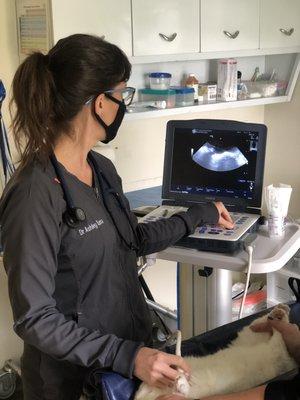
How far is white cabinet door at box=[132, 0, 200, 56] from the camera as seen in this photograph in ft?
6.66

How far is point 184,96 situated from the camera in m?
2.37

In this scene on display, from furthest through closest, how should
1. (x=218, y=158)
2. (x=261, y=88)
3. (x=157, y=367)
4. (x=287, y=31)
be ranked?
(x=261, y=88)
(x=287, y=31)
(x=218, y=158)
(x=157, y=367)

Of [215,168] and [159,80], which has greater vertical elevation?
[159,80]

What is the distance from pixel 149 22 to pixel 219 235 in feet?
2.87

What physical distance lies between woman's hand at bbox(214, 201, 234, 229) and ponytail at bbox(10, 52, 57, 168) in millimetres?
657

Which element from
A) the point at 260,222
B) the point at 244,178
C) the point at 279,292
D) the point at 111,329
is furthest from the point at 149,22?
the point at 279,292

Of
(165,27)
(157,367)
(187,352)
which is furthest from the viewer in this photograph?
(165,27)

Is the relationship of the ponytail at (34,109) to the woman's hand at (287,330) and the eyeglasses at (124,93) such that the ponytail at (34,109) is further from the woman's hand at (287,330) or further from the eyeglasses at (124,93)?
the woman's hand at (287,330)

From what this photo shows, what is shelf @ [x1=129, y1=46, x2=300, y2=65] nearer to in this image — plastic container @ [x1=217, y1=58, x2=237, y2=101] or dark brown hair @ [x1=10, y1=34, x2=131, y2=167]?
plastic container @ [x1=217, y1=58, x2=237, y2=101]

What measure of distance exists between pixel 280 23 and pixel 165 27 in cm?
75

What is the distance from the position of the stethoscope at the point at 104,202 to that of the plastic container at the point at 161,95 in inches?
36.6

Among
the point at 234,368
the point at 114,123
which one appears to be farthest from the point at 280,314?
the point at 114,123

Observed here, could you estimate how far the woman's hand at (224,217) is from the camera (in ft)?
5.62

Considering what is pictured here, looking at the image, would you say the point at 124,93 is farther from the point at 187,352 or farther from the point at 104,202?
the point at 187,352
